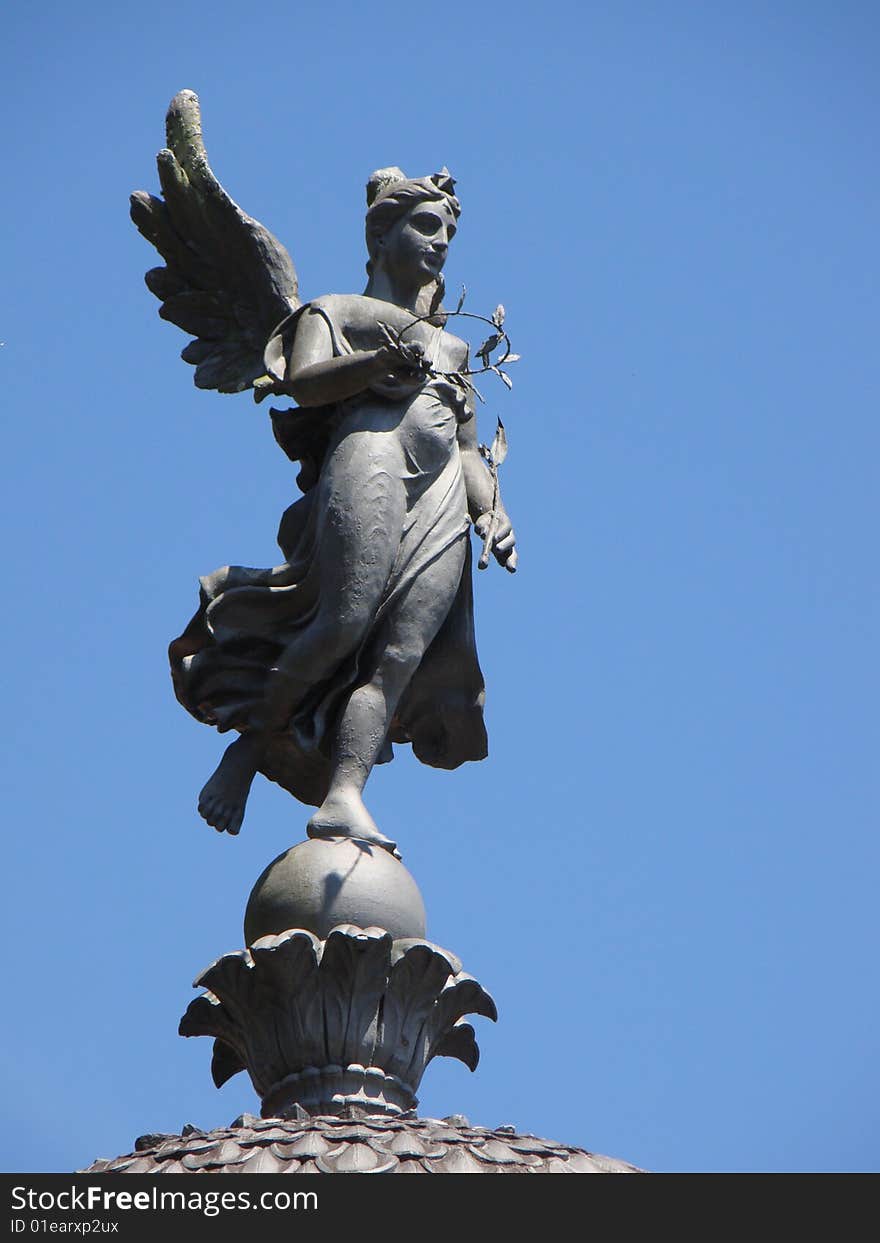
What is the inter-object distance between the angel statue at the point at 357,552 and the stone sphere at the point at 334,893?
161 mm

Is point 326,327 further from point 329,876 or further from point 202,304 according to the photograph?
point 329,876

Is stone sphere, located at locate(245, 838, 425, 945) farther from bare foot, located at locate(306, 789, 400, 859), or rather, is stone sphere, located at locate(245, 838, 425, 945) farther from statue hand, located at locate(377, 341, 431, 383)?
statue hand, located at locate(377, 341, 431, 383)

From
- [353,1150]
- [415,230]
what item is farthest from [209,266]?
[353,1150]

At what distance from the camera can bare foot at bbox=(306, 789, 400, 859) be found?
13.8 m

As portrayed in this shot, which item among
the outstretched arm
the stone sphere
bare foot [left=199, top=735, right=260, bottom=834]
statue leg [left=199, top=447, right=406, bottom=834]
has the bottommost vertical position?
the stone sphere

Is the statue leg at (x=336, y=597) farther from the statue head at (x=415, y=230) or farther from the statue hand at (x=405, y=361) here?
the statue head at (x=415, y=230)

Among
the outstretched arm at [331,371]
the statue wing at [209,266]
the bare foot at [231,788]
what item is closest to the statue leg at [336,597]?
the bare foot at [231,788]

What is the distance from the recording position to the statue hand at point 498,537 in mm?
14688

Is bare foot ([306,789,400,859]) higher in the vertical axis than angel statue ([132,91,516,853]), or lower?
lower

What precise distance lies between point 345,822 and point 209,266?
3518 mm

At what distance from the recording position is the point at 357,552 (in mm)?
14125

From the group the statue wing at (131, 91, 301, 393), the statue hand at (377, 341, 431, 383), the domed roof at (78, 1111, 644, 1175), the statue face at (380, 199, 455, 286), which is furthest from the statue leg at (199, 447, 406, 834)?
the domed roof at (78, 1111, 644, 1175)
